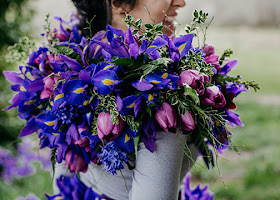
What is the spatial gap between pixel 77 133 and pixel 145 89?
29cm

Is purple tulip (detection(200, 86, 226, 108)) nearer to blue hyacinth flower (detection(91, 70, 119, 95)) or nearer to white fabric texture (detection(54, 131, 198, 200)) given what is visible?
white fabric texture (detection(54, 131, 198, 200))

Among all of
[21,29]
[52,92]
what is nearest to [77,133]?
[52,92]

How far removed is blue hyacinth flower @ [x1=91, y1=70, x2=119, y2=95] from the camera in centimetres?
92

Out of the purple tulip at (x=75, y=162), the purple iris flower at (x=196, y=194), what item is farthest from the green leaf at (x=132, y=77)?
the purple iris flower at (x=196, y=194)

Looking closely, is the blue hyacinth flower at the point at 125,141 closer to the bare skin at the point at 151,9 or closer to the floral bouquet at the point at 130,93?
the floral bouquet at the point at 130,93

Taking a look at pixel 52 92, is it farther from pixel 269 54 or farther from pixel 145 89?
pixel 269 54

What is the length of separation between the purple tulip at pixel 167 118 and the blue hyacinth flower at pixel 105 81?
0.15 meters

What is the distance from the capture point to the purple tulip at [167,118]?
931 millimetres

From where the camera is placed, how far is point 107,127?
0.94 metres

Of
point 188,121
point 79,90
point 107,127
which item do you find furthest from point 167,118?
point 79,90

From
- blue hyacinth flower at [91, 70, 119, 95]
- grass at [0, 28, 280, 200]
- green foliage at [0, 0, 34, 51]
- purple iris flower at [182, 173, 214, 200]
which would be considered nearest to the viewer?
blue hyacinth flower at [91, 70, 119, 95]

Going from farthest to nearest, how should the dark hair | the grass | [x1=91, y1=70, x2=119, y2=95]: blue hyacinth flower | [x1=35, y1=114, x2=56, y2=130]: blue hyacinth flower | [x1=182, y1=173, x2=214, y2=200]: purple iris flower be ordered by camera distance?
the grass, [x1=182, y1=173, x2=214, y2=200]: purple iris flower, the dark hair, [x1=35, y1=114, x2=56, y2=130]: blue hyacinth flower, [x1=91, y1=70, x2=119, y2=95]: blue hyacinth flower

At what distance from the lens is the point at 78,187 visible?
130 cm

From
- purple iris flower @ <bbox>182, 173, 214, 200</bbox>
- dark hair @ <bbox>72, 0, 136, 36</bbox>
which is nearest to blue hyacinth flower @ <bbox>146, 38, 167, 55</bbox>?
dark hair @ <bbox>72, 0, 136, 36</bbox>
